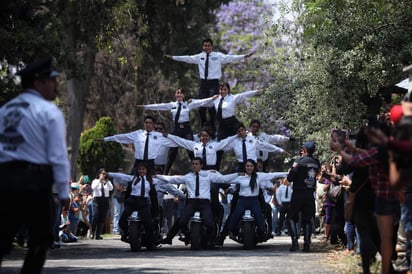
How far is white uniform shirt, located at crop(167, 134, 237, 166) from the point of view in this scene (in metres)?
22.2

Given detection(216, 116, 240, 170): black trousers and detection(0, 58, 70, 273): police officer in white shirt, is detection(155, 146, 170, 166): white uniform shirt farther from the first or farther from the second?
detection(0, 58, 70, 273): police officer in white shirt

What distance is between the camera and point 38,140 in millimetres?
9195

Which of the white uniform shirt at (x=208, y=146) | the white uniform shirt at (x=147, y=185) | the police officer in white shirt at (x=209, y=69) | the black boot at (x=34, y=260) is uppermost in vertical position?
the police officer in white shirt at (x=209, y=69)

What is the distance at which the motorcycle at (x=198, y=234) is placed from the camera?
66.9ft

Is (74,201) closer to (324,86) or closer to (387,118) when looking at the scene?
(324,86)

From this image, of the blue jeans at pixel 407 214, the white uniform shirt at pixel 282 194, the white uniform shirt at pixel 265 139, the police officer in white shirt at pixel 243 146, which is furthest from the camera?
the white uniform shirt at pixel 282 194

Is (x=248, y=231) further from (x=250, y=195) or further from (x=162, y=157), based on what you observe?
(x=162, y=157)

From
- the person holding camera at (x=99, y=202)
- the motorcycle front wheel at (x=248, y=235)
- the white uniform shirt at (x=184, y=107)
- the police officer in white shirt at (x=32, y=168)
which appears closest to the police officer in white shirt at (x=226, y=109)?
the white uniform shirt at (x=184, y=107)

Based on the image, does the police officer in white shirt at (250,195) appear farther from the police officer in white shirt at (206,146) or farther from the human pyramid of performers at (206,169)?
the police officer in white shirt at (206,146)

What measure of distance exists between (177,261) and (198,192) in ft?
13.1

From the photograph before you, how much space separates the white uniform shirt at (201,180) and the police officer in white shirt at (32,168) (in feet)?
37.8

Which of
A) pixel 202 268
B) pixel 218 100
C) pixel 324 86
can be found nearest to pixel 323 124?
pixel 324 86

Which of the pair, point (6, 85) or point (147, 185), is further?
point (147, 185)

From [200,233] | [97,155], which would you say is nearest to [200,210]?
[200,233]
